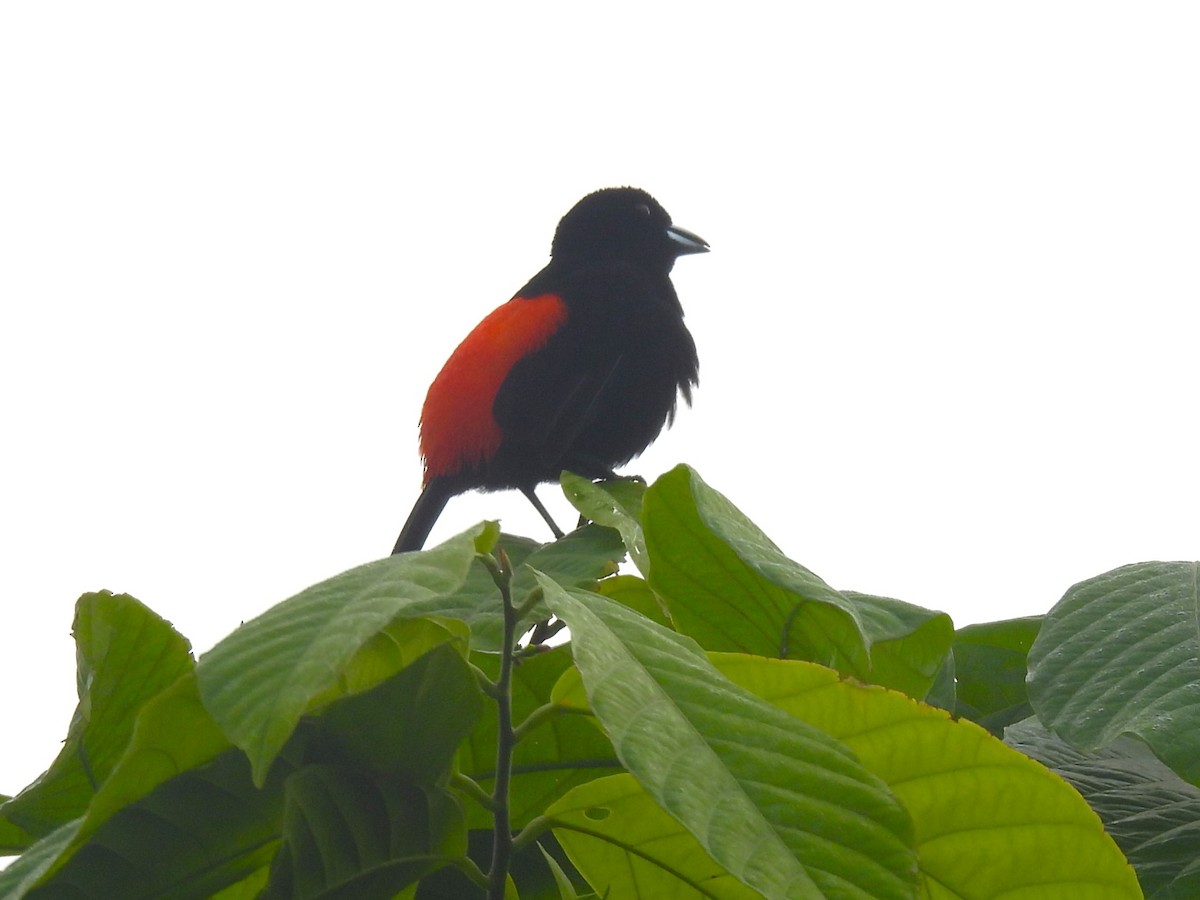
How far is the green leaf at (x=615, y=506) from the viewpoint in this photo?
4.39ft

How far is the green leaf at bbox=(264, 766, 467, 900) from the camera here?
854 millimetres

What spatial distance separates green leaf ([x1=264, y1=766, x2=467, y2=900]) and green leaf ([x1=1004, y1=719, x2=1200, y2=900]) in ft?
2.10

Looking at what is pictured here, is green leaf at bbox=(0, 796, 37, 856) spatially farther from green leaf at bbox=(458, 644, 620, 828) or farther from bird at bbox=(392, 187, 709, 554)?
bird at bbox=(392, 187, 709, 554)

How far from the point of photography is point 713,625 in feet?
4.07

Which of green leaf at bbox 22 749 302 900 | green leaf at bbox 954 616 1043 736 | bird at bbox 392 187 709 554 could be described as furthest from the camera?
bird at bbox 392 187 709 554

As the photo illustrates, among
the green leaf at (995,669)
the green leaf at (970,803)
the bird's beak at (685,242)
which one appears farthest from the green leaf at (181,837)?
the bird's beak at (685,242)

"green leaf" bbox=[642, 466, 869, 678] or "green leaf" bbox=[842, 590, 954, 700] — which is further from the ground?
"green leaf" bbox=[642, 466, 869, 678]

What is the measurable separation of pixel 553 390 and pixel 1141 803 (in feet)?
7.25

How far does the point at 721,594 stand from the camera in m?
1.23

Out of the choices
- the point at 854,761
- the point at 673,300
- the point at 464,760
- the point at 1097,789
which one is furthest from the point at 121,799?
the point at 673,300

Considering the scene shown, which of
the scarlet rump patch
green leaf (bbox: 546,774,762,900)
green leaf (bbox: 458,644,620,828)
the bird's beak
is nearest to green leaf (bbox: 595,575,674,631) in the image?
green leaf (bbox: 458,644,620,828)

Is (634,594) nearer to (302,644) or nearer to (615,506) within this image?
(615,506)

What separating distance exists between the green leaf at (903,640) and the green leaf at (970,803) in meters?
0.14

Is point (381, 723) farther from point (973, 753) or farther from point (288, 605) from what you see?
point (973, 753)
